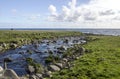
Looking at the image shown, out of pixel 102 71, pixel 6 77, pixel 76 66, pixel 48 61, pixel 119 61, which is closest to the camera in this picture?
pixel 6 77

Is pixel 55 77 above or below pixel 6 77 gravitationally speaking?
below

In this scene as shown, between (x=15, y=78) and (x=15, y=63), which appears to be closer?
(x=15, y=78)

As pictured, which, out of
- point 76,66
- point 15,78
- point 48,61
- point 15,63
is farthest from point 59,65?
point 15,78

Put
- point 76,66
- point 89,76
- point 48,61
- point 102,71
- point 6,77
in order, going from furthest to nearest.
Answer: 1. point 48,61
2. point 76,66
3. point 102,71
4. point 89,76
5. point 6,77

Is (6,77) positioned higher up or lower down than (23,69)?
higher up

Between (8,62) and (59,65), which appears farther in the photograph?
(8,62)

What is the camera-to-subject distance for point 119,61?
47656mm

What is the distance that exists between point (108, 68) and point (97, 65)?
133 inches

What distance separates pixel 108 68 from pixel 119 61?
742cm

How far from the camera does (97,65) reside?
4428 centimetres

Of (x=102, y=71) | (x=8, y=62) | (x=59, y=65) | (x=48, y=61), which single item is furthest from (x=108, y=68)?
(x=8, y=62)

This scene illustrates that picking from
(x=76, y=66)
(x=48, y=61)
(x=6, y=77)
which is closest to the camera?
(x=6, y=77)

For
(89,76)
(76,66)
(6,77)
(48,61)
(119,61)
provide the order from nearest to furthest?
(6,77) → (89,76) → (76,66) → (119,61) → (48,61)

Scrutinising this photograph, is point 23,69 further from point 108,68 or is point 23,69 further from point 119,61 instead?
point 119,61
